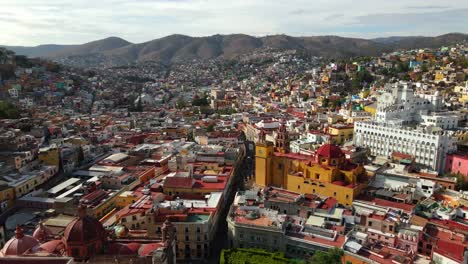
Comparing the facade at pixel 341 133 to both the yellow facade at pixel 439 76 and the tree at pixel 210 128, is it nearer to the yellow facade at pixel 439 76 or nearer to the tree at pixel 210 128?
the tree at pixel 210 128

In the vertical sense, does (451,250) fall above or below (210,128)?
below

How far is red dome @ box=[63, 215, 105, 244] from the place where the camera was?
19.5 metres

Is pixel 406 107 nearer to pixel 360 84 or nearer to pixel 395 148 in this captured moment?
pixel 395 148

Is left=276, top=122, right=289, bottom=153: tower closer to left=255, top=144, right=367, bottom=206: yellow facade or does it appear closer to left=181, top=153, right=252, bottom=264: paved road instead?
left=255, top=144, right=367, bottom=206: yellow facade

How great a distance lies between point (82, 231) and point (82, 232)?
0.16 ft

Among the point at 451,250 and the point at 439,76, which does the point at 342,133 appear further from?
the point at 439,76

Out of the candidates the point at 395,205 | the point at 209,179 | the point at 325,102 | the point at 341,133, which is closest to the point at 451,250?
the point at 395,205

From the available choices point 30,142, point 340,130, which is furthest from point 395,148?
point 30,142

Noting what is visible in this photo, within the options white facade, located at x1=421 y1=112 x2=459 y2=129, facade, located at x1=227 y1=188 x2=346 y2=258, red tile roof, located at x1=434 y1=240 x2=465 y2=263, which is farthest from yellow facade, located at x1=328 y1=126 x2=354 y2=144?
red tile roof, located at x1=434 y1=240 x2=465 y2=263

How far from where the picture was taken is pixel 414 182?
108 ft

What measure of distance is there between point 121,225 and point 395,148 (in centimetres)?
3020

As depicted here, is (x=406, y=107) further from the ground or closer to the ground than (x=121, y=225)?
further from the ground

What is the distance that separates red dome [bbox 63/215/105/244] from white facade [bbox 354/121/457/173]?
1305 inches

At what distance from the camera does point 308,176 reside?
34.3 m
